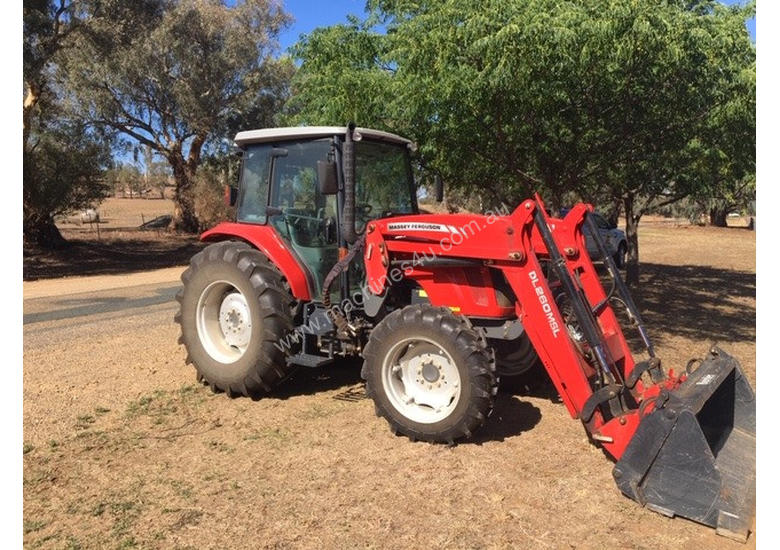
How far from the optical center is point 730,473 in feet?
11.8

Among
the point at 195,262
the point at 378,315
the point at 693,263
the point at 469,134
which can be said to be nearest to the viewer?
the point at 378,315

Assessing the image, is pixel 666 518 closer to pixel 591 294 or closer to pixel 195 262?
pixel 591 294

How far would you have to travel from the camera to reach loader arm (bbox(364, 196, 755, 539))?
3393 mm

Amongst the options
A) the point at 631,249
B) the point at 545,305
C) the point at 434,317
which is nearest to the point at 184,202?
the point at 631,249

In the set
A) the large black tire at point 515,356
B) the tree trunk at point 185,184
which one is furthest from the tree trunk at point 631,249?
the tree trunk at point 185,184

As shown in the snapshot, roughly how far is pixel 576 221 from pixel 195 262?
3.46m

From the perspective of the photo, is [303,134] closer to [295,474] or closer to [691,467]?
[295,474]

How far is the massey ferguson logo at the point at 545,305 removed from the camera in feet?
13.5

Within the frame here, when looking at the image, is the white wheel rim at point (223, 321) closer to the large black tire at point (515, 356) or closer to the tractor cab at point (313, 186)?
the tractor cab at point (313, 186)

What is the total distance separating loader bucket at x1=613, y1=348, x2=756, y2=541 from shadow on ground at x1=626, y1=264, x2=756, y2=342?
15.3 ft

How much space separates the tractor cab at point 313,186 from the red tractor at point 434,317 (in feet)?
0.05

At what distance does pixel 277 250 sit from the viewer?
214 inches

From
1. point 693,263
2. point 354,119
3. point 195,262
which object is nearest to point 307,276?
point 195,262

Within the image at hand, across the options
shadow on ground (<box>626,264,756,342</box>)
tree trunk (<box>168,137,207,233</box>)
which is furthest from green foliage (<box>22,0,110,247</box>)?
shadow on ground (<box>626,264,756,342</box>)
